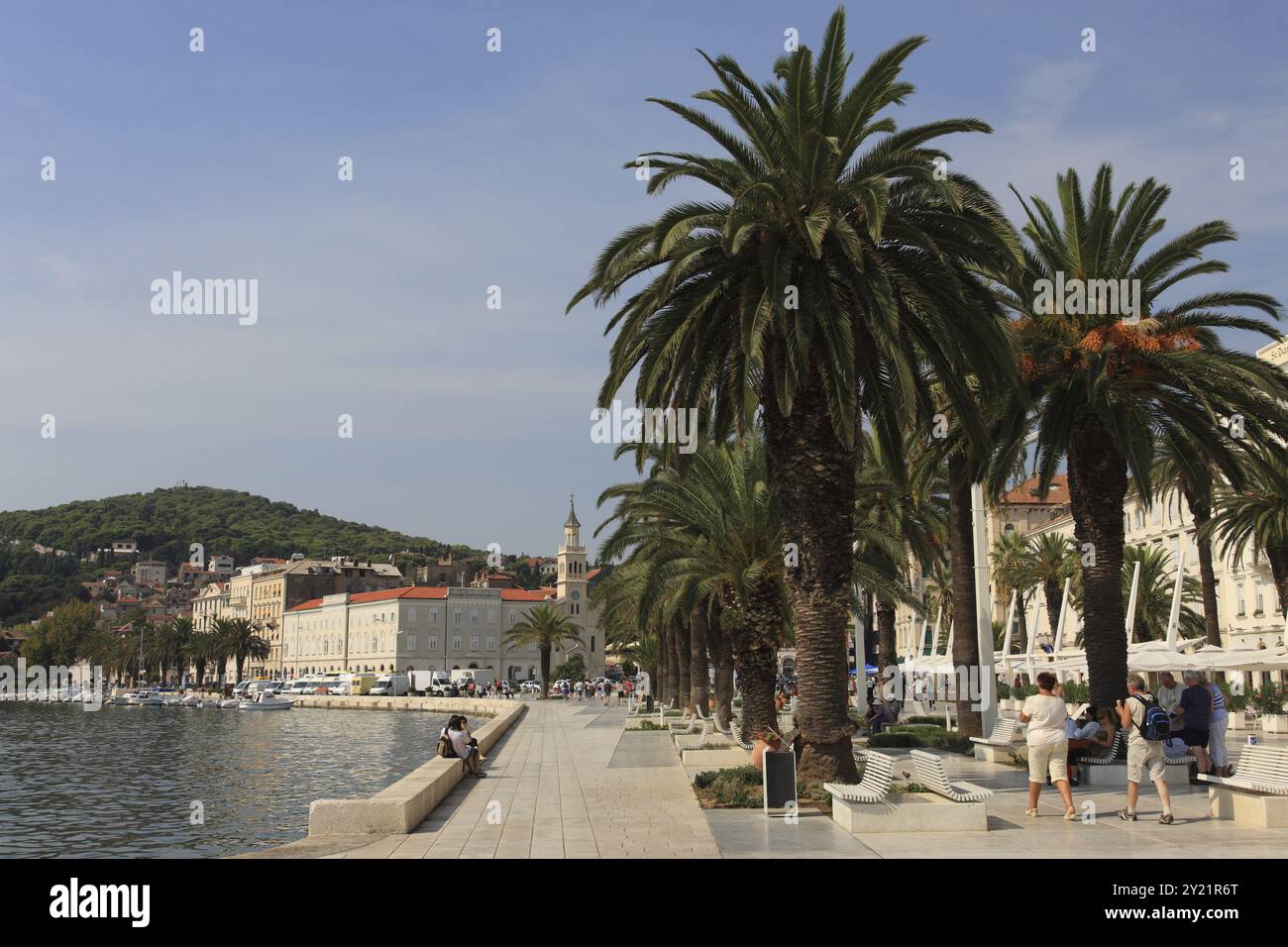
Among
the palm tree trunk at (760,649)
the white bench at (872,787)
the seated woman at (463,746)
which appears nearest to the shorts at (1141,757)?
the white bench at (872,787)

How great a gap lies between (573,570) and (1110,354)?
143 m

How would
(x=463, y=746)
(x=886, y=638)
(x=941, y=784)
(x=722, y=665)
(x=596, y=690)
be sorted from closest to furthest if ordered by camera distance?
(x=941, y=784) → (x=463, y=746) → (x=722, y=665) → (x=886, y=638) → (x=596, y=690)

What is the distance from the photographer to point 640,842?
13961mm

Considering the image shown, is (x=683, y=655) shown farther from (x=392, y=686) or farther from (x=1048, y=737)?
(x=392, y=686)

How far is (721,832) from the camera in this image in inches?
578

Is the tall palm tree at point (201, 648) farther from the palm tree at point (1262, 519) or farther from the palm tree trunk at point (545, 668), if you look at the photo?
the palm tree at point (1262, 519)

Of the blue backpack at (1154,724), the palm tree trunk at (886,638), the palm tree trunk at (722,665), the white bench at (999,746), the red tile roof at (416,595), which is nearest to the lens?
the blue backpack at (1154,724)

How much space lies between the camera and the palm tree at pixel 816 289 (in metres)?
16.9

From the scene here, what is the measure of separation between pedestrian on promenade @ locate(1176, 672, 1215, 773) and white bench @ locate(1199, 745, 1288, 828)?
262 centimetres

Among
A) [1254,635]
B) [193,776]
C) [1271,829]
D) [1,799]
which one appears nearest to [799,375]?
[1271,829]

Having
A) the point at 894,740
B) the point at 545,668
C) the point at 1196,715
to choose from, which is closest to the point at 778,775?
the point at 1196,715

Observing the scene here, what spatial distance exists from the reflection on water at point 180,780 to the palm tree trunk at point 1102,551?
1492 cm

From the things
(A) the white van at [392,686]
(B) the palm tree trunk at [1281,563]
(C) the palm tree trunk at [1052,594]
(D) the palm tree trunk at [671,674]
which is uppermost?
(B) the palm tree trunk at [1281,563]
